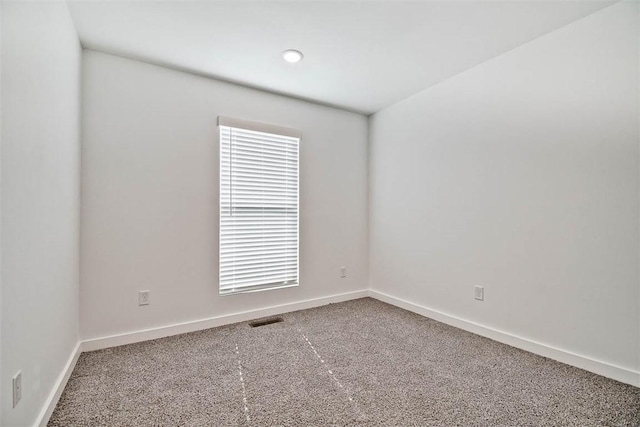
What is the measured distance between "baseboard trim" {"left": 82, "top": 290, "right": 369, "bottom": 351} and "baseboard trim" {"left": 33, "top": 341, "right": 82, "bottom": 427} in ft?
0.59

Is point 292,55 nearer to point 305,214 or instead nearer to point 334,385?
point 305,214

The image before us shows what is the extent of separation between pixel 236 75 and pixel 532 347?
3447 millimetres

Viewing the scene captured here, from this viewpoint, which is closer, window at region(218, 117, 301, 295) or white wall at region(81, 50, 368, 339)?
white wall at region(81, 50, 368, 339)

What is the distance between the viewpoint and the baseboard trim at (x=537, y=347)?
1945mm

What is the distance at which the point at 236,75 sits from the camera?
2.88 m

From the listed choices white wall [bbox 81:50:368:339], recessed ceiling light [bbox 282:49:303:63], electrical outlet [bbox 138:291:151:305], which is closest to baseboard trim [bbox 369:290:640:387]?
white wall [bbox 81:50:368:339]

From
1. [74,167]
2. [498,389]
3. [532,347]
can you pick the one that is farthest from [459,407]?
[74,167]

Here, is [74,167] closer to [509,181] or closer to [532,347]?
[509,181]

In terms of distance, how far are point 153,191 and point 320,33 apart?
6.23 ft

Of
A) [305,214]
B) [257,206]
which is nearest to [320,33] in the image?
[257,206]

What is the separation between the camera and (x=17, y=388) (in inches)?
49.8

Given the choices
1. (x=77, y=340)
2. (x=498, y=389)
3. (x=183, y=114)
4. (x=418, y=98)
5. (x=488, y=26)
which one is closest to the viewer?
(x=498, y=389)

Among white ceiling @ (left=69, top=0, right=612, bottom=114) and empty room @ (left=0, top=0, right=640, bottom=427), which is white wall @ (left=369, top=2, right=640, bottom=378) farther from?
white ceiling @ (left=69, top=0, right=612, bottom=114)

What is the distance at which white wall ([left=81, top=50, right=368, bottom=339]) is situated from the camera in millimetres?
2443
